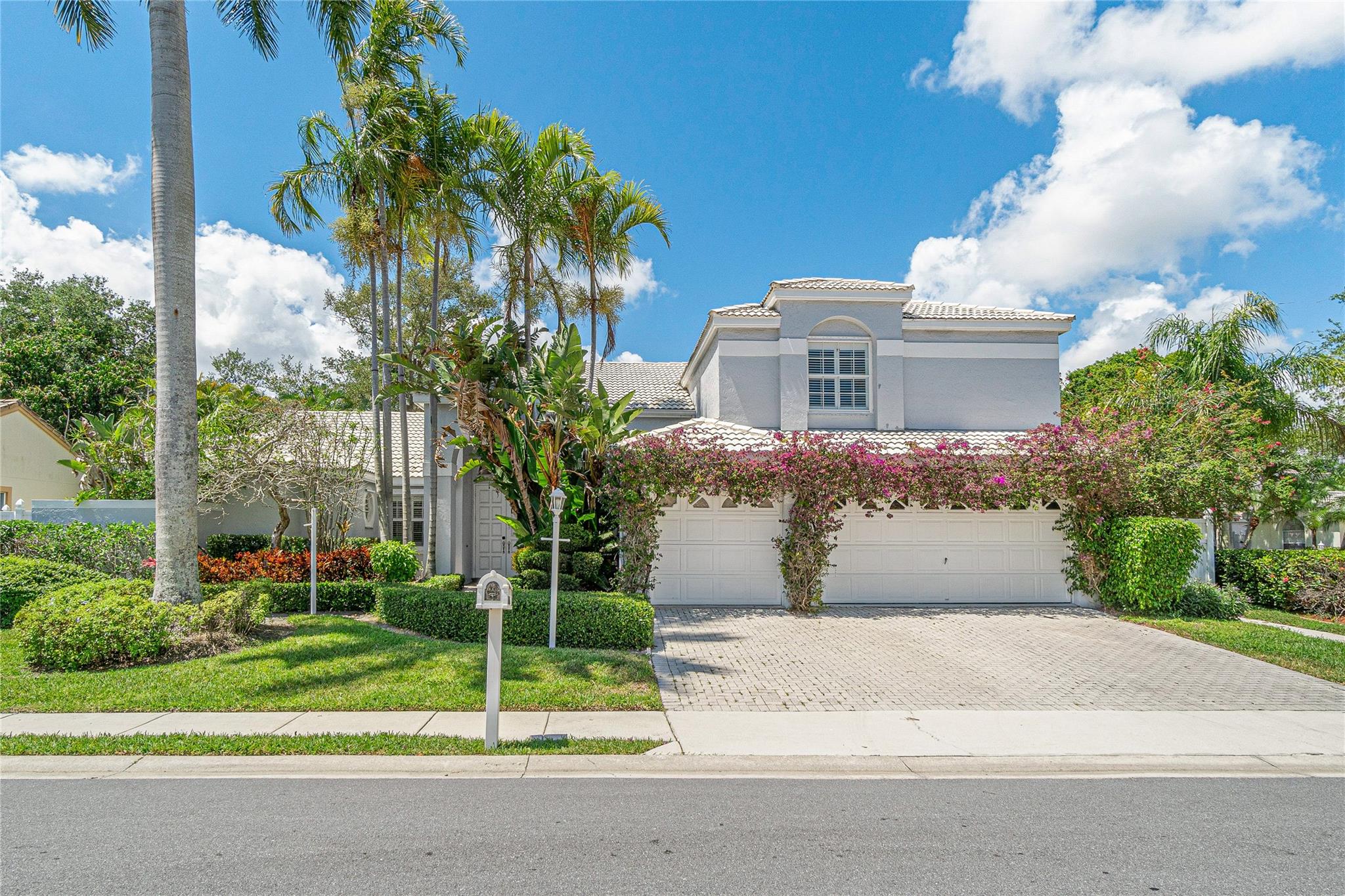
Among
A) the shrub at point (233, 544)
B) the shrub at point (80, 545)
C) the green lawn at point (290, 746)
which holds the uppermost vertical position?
the shrub at point (80, 545)

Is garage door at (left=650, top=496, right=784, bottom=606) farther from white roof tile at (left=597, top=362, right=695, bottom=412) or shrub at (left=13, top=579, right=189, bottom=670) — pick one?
shrub at (left=13, top=579, right=189, bottom=670)

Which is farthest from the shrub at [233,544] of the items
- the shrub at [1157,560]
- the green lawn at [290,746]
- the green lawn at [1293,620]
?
the green lawn at [1293,620]

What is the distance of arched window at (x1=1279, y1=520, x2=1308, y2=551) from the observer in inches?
1037

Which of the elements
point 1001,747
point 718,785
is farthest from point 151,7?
point 1001,747

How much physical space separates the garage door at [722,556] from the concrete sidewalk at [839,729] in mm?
6662

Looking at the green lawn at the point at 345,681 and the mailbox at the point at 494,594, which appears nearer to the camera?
the mailbox at the point at 494,594

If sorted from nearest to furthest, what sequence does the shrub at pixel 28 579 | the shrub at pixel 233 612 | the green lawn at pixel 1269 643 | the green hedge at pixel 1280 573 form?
the shrub at pixel 233 612, the green lawn at pixel 1269 643, the shrub at pixel 28 579, the green hedge at pixel 1280 573

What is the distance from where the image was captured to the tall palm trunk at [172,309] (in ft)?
30.8

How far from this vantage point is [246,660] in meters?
8.62

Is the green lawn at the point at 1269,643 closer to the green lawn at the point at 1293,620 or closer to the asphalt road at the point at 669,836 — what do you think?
the green lawn at the point at 1293,620

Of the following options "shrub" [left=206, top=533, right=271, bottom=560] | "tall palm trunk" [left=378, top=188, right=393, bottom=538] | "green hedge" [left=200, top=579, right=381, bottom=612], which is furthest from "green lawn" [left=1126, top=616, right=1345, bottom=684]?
"shrub" [left=206, top=533, right=271, bottom=560]

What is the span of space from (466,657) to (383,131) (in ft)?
34.0

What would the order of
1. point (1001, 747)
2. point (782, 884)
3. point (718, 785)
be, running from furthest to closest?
point (1001, 747), point (718, 785), point (782, 884)

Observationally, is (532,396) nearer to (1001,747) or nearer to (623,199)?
(623,199)
